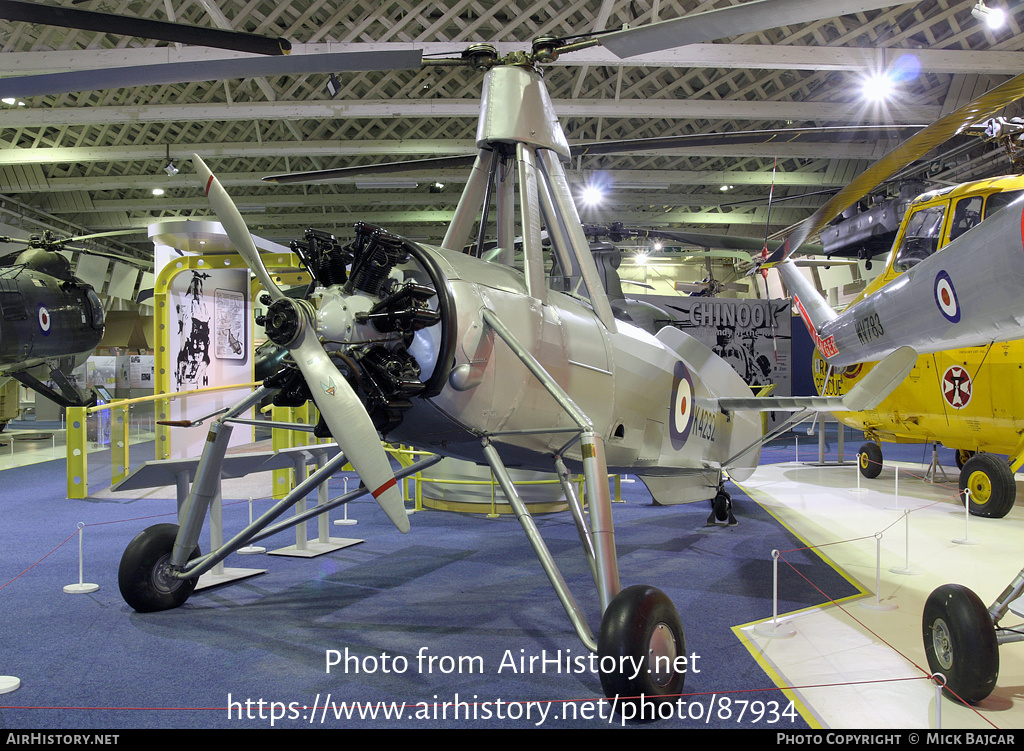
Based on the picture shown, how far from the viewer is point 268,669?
129 inches

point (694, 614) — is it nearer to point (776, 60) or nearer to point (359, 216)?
point (776, 60)

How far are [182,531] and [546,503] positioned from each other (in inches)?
166

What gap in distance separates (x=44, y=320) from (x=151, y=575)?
900cm

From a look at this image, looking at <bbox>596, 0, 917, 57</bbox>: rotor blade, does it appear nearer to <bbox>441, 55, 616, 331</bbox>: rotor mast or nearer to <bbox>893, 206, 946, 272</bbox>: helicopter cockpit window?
<bbox>441, 55, 616, 331</bbox>: rotor mast

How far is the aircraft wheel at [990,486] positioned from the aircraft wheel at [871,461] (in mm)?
2466

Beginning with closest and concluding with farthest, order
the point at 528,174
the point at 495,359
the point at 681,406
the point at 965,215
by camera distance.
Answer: the point at 495,359, the point at 528,174, the point at 681,406, the point at 965,215

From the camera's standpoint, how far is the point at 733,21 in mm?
3227

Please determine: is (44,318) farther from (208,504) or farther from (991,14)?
(991,14)

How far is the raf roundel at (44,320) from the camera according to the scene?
10797mm

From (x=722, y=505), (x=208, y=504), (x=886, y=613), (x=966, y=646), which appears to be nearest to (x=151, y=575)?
(x=208, y=504)

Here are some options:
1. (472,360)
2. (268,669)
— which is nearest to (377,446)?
(472,360)

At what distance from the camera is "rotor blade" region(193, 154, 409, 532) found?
2641 millimetres

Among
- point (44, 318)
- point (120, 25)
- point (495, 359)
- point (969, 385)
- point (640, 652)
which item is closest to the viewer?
point (640, 652)

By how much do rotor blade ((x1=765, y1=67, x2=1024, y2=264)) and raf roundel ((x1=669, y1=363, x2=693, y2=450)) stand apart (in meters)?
1.41
